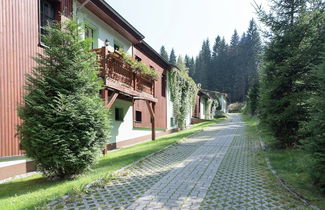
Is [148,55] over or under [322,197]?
over

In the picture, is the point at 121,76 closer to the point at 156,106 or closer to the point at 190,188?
the point at 190,188

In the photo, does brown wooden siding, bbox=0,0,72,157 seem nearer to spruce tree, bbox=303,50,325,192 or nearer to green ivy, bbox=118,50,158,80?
green ivy, bbox=118,50,158,80

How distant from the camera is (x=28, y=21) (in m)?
6.65

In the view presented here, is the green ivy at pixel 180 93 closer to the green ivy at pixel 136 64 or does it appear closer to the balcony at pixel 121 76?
the balcony at pixel 121 76

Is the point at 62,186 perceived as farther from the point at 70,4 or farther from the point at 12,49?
the point at 70,4

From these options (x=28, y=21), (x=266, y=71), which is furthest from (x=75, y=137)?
(x=266, y=71)

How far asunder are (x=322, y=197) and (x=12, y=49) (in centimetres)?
850

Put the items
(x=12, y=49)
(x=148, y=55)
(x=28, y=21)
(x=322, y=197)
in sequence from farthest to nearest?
1. (x=148, y=55)
2. (x=28, y=21)
3. (x=12, y=49)
4. (x=322, y=197)

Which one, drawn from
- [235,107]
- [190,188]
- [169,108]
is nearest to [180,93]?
[169,108]

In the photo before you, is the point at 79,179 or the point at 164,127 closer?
the point at 79,179

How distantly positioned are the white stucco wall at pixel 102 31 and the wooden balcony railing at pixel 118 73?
1830 millimetres

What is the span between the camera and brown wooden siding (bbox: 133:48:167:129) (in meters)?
14.0

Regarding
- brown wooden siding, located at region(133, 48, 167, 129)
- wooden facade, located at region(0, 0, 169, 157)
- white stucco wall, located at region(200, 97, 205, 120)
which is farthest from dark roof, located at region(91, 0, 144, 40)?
white stucco wall, located at region(200, 97, 205, 120)

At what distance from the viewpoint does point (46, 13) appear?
25.0 ft
